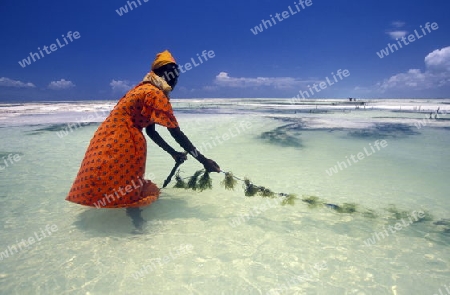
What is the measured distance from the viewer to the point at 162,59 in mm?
3510

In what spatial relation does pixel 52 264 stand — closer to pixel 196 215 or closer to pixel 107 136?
pixel 107 136

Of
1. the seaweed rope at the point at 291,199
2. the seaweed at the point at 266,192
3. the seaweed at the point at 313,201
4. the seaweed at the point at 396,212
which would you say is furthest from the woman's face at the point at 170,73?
the seaweed at the point at 396,212

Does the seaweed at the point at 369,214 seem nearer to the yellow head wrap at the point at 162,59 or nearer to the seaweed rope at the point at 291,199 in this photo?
the seaweed rope at the point at 291,199

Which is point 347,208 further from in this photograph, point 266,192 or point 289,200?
point 266,192

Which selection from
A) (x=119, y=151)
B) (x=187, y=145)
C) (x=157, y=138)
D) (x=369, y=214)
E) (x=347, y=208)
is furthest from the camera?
(x=347, y=208)

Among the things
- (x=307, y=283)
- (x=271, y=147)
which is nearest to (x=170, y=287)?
(x=307, y=283)

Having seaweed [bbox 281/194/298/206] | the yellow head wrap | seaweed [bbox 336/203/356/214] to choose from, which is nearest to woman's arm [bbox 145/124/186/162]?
the yellow head wrap

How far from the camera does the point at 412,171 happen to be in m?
7.09

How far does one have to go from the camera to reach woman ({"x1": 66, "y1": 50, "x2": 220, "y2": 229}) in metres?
3.33

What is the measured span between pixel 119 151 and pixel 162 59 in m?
1.24

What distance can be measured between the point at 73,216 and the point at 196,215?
1857mm

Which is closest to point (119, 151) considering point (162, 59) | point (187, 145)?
point (187, 145)

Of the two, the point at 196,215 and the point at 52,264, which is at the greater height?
the point at 52,264

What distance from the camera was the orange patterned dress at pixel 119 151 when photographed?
332 cm
